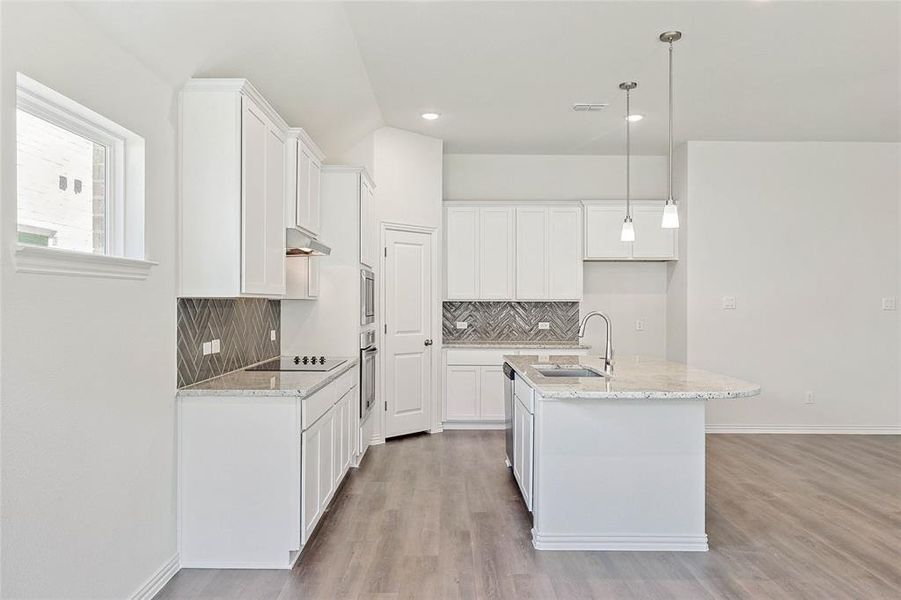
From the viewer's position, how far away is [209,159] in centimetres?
290

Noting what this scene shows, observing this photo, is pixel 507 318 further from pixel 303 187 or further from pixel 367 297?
pixel 303 187

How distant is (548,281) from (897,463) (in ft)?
11.0

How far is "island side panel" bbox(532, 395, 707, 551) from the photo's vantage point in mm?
3080

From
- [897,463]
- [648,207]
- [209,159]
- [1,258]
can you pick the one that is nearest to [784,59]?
[648,207]

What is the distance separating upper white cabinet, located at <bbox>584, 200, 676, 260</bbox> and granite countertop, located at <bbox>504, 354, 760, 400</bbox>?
98.7 inches

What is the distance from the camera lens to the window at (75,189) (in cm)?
200

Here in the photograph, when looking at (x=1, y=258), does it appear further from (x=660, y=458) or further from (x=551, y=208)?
(x=551, y=208)

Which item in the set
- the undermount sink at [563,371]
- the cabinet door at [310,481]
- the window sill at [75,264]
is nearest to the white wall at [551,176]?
the undermount sink at [563,371]

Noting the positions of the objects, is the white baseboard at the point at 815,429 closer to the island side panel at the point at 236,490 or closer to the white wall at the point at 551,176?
the white wall at the point at 551,176

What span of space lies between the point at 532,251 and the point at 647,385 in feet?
10.8

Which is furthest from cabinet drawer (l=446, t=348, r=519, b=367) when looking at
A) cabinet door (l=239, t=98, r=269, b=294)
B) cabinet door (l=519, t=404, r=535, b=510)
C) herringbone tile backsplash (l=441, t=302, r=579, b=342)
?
cabinet door (l=239, t=98, r=269, b=294)

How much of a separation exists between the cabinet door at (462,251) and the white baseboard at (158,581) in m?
3.86

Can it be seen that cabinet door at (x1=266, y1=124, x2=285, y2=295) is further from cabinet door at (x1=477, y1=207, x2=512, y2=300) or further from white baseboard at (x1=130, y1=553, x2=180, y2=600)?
cabinet door at (x1=477, y1=207, x2=512, y2=300)

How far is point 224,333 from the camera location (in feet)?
11.8
